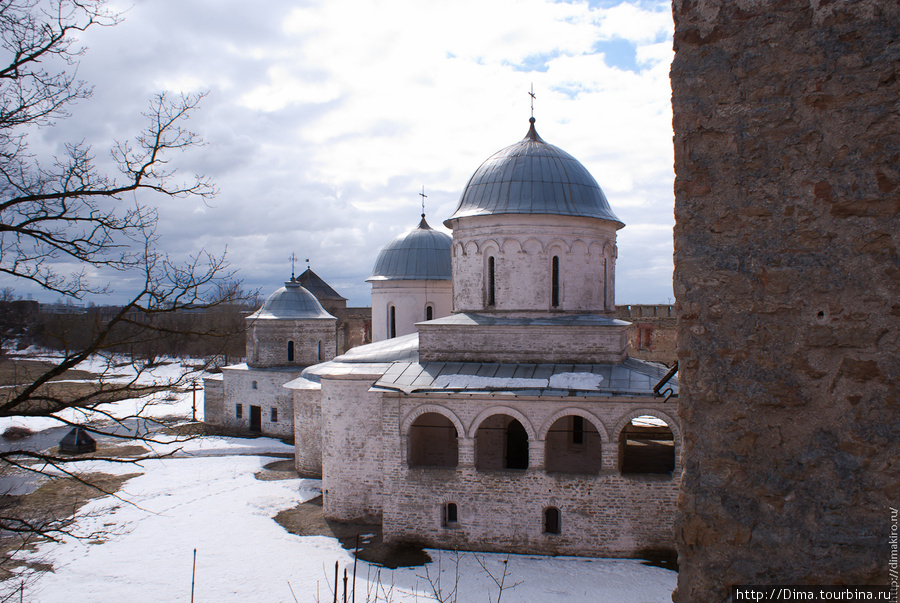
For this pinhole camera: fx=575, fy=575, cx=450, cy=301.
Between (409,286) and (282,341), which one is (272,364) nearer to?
(282,341)

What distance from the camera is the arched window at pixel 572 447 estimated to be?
507 inches

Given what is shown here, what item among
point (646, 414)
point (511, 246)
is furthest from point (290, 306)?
point (646, 414)

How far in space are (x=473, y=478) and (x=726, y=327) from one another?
29.4ft

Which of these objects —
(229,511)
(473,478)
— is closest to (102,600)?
(229,511)

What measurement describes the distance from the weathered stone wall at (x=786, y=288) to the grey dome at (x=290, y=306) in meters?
21.0

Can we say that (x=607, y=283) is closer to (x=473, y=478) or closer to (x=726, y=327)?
(x=473, y=478)

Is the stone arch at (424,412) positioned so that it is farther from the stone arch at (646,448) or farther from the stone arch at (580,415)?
the stone arch at (646,448)

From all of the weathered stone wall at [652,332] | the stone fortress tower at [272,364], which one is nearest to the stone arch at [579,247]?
the weathered stone wall at [652,332]

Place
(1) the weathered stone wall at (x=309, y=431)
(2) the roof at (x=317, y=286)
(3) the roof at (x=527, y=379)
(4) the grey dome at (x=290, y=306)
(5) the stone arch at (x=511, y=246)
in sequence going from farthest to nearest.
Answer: (2) the roof at (x=317, y=286) < (4) the grey dome at (x=290, y=306) < (1) the weathered stone wall at (x=309, y=431) < (5) the stone arch at (x=511, y=246) < (3) the roof at (x=527, y=379)

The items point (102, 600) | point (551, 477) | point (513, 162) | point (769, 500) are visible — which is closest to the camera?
point (769, 500)

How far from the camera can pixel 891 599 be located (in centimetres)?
256

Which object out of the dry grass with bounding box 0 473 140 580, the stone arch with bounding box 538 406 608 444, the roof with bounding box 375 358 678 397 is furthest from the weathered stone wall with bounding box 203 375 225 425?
the stone arch with bounding box 538 406 608 444

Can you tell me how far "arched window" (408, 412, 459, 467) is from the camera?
13062 mm

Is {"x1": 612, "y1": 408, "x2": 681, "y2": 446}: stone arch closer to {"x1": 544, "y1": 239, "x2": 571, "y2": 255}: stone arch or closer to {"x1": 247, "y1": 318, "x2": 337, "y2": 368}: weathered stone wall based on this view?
{"x1": 544, "y1": 239, "x2": 571, "y2": 255}: stone arch
